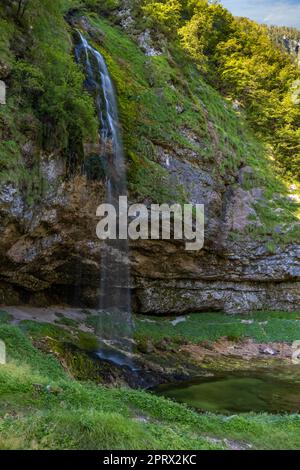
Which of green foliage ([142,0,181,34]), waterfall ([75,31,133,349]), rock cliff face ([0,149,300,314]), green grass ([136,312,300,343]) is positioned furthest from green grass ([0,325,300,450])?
green foliage ([142,0,181,34])

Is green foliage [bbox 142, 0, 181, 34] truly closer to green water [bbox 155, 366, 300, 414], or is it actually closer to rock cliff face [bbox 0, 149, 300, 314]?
rock cliff face [bbox 0, 149, 300, 314]

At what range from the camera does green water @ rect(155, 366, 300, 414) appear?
13.9m

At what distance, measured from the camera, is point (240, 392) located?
15.6 metres

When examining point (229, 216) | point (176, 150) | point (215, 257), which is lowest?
point (215, 257)

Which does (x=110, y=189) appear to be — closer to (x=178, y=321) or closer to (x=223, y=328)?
(x=178, y=321)

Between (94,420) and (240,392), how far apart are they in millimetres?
10147

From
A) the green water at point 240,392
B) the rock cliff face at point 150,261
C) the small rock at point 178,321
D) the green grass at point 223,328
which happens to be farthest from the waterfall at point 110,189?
the green water at point 240,392

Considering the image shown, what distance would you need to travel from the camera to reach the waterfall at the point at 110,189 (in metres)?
20.6

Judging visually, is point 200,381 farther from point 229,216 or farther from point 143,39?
point 143,39

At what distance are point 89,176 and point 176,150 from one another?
768cm

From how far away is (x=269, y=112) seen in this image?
38.5 meters

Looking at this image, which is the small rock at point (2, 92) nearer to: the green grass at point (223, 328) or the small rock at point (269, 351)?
the green grass at point (223, 328)

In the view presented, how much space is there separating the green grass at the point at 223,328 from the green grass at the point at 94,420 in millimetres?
10657
